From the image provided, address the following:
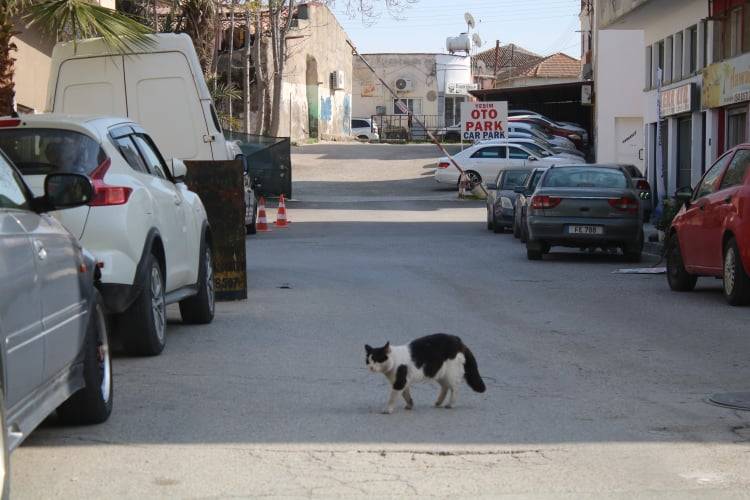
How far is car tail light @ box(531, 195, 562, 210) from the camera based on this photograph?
20016 millimetres

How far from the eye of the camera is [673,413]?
773 cm

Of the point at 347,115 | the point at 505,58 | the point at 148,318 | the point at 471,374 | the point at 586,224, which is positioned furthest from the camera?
the point at 505,58

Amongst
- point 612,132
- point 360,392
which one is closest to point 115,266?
point 360,392

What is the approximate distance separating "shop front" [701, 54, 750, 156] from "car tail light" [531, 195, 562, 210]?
301 inches

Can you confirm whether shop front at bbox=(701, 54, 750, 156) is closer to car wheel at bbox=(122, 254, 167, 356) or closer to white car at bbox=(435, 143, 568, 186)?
white car at bbox=(435, 143, 568, 186)

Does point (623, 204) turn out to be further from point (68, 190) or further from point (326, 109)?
point (326, 109)

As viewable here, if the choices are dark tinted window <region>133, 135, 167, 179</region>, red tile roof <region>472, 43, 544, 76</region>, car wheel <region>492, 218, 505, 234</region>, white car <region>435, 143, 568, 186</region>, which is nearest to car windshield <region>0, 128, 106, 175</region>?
dark tinted window <region>133, 135, 167, 179</region>

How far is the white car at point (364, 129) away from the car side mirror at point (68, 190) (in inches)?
2804

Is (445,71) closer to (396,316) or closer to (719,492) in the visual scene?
(396,316)

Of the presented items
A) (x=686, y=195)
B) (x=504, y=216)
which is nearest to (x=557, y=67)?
(x=504, y=216)

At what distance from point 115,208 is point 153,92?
21.8ft

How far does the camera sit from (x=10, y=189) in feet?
20.5

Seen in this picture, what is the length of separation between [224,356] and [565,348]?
9.35 feet

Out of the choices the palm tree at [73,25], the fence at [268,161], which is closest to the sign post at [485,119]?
the fence at [268,161]
